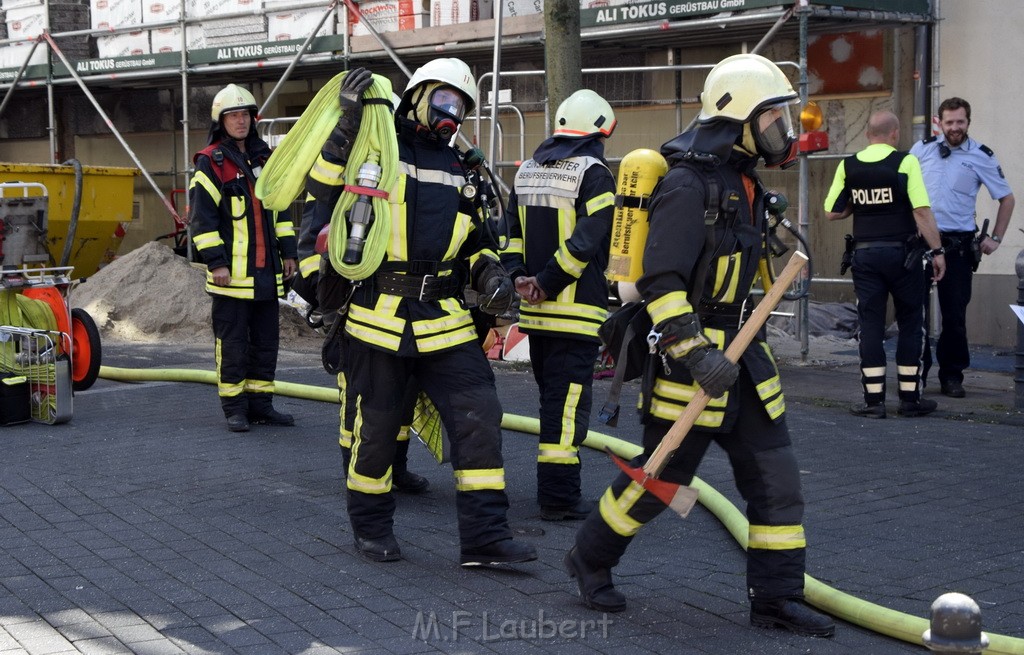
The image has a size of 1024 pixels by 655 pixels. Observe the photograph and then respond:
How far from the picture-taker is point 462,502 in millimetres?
5211

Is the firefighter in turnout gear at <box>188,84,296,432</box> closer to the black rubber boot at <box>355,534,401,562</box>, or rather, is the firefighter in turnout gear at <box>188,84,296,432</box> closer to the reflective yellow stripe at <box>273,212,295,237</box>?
the reflective yellow stripe at <box>273,212,295,237</box>

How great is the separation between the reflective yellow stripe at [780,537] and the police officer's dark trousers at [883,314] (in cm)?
430

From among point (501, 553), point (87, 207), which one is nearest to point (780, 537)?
point (501, 553)

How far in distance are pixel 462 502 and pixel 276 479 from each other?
1.90 m

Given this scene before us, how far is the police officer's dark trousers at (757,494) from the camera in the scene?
4418 millimetres

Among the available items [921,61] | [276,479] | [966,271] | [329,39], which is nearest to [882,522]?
[276,479]

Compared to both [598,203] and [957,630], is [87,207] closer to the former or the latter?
[598,203]

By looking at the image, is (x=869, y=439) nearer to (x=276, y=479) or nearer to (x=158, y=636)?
(x=276, y=479)

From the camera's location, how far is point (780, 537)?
14.5ft

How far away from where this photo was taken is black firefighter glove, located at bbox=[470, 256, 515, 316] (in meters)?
5.34

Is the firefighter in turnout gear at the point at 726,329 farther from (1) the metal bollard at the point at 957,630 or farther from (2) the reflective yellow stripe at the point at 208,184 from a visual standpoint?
(2) the reflective yellow stripe at the point at 208,184

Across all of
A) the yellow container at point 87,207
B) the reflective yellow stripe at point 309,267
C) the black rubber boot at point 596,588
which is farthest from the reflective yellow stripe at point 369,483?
the yellow container at point 87,207

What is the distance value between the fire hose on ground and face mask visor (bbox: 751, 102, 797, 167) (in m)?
1.20

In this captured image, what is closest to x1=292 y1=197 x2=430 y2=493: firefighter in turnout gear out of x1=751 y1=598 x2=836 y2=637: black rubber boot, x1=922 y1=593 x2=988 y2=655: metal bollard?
x1=751 y1=598 x2=836 y2=637: black rubber boot
